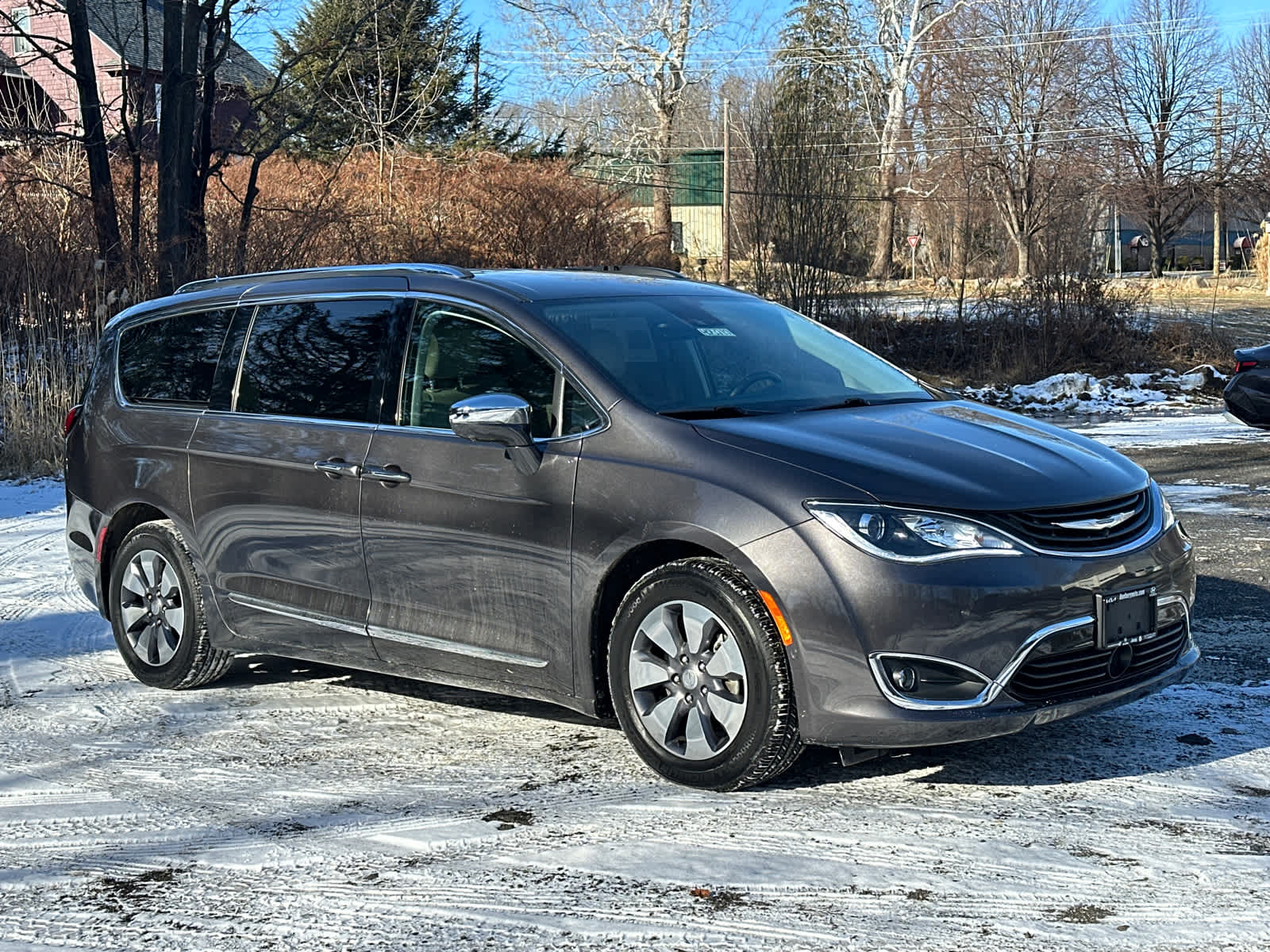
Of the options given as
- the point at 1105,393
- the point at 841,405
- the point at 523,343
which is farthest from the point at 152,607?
the point at 1105,393

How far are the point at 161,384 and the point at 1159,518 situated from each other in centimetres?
423

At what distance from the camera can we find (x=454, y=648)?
5.36 m

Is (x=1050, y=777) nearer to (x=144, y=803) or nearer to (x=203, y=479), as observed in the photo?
(x=144, y=803)

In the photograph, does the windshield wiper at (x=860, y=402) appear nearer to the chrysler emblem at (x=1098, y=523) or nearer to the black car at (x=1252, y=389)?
the chrysler emblem at (x=1098, y=523)

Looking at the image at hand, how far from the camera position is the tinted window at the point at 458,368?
17.5 feet

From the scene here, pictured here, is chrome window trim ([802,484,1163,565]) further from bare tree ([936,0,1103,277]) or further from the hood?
bare tree ([936,0,1103,277])

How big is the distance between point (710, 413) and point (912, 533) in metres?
0.96

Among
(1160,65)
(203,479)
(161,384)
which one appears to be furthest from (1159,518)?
(1160,65)

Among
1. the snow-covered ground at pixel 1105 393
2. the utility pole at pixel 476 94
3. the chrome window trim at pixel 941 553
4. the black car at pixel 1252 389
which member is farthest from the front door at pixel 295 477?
the utility pole at pixel 476 94

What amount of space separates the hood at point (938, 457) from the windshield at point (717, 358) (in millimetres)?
201

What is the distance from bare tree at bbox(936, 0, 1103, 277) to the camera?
5747 centimetres

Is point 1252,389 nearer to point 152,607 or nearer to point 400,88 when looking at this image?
point 152,607

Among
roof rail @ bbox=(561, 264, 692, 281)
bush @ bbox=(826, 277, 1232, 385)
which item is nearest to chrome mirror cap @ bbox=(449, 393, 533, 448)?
roof rail @ bbox=(561, 264, 692, 281)

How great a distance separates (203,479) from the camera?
6.21 m
